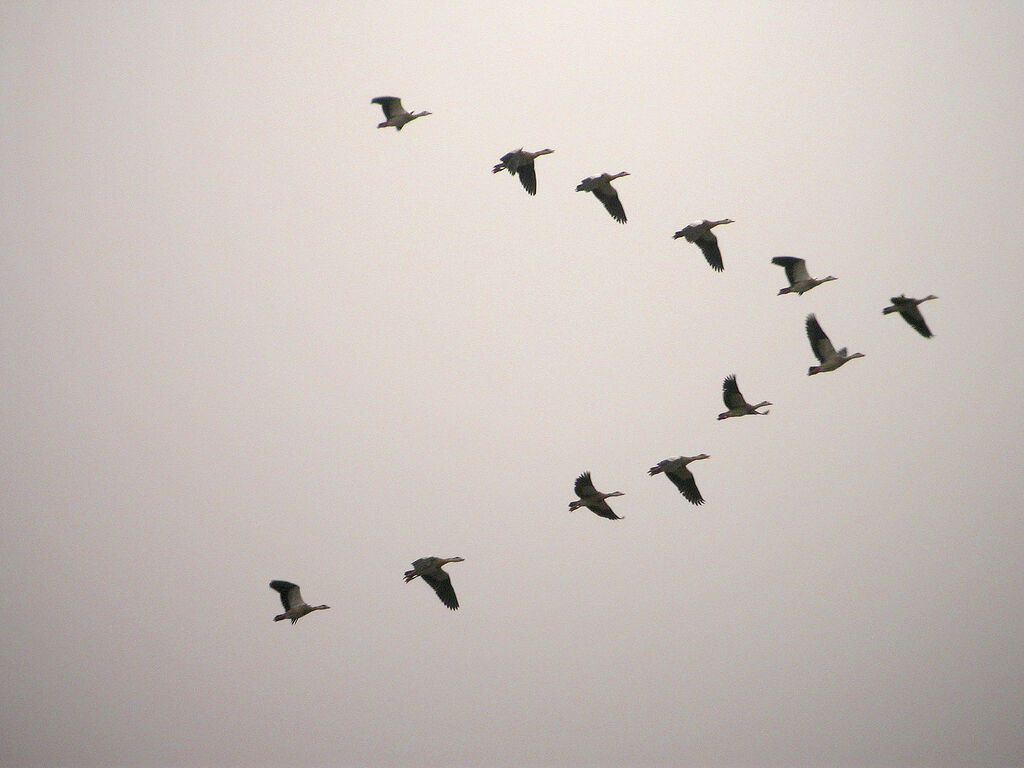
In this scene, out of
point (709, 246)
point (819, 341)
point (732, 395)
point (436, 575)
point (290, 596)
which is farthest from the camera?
point (709, 246)

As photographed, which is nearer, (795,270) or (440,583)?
(440,583)

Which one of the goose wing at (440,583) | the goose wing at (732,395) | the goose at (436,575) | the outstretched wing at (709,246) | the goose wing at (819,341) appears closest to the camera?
the goose at (436,575)

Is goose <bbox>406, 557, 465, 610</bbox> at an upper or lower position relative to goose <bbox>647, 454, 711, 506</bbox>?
lower

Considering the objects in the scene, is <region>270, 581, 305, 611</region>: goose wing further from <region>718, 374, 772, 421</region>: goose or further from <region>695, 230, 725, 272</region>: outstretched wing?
<region>695, 230, 725, 272</region>: outstretched wing

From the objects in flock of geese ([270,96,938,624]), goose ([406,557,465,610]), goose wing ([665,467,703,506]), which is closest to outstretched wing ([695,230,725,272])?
flock of geese ([270,96,938,624])

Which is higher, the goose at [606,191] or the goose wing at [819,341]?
the goose at [606,191]

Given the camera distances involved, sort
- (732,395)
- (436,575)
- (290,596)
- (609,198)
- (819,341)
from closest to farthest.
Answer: (436,575) → (819,341) → (732,395) → (290,596) → (609,198)

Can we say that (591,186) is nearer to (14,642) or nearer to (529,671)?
(529,671)

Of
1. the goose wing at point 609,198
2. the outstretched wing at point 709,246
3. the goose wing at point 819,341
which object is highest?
the goose wing at point 609,198

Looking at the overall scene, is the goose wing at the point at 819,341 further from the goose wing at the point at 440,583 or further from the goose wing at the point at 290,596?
the goose wing at the point at 290,596

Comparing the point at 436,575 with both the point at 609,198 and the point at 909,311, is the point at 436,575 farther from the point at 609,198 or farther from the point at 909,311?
the point at 909,311

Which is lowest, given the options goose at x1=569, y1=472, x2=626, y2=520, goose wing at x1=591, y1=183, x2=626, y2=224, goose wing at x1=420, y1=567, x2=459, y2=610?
goose wing at x1=420, y1=567, x2=459, y2=610

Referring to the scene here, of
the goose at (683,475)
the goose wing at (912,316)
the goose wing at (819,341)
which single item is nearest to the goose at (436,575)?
the goose at (683,475)

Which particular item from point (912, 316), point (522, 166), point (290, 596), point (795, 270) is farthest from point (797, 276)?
point (290, 596)
